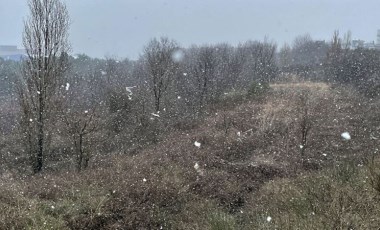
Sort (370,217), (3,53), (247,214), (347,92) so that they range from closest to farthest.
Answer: (370,217) < (247,214) < (347,92) < (3,53)

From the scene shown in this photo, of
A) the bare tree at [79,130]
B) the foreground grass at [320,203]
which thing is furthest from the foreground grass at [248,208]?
the bare tree at [79,130]

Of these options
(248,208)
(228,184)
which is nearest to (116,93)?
(228,184)

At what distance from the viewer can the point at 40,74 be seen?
1592cm

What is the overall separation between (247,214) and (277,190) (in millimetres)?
1907

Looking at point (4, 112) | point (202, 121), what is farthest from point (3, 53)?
point (202, 121)

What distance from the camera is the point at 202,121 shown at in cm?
2553

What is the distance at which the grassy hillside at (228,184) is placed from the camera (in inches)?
383

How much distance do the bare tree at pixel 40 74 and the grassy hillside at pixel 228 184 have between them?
2.15 meters

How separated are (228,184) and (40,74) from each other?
32.4ft

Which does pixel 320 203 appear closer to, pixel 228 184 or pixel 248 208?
pixel 248 208

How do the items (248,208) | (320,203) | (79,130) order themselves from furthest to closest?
1. (79,130)
2. (248,208)
3. (320,203)

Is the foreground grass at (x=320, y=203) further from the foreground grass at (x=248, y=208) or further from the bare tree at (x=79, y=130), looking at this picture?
the bare tree at (x=79, y=130)

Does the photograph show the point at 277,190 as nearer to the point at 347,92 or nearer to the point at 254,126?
the point at 254,126

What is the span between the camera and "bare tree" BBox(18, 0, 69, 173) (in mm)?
15828
